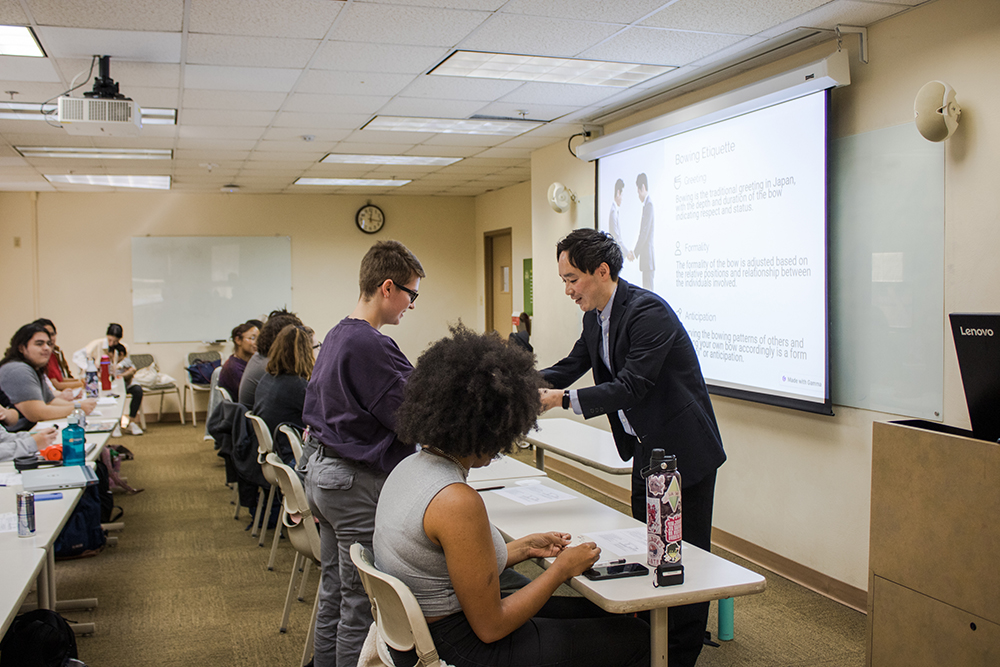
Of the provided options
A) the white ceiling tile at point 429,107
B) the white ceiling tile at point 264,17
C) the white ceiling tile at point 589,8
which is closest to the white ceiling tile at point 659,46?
the white ceiling tile at point 589,8

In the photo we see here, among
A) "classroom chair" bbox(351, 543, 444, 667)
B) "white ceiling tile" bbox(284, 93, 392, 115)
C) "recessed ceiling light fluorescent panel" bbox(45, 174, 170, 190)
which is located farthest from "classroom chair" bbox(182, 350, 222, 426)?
"classroom chair" bbox(351, 543, 444, 667)

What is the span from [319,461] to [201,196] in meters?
7.71

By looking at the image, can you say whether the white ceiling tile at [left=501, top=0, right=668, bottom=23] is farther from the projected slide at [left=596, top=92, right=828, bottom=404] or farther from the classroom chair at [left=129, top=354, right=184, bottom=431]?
the classroom chair at [left=129, top=354, right=184, bottom=431]

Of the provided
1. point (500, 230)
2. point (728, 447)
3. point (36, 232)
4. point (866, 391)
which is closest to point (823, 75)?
point (866, 391)

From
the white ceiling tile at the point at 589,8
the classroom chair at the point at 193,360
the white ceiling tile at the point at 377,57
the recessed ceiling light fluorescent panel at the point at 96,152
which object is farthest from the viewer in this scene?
the classroom chair at the point at 193,360

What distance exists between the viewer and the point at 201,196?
30.1ft

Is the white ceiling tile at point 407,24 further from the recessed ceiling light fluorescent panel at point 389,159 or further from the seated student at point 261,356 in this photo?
the recessed ceiling light fluorescent panel at point 389,159

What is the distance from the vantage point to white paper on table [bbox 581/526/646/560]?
80.1 inches

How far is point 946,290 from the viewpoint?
3.01 meters

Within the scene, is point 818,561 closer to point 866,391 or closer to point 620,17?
point 866,391

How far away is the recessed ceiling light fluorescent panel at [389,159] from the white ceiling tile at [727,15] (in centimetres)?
381

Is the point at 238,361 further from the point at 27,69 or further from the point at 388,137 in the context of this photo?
the point at 27,69

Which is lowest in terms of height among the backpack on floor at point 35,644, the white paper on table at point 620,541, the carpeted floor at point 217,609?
the carpeted floor at point 217,609

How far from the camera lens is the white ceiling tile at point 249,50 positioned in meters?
3.57
